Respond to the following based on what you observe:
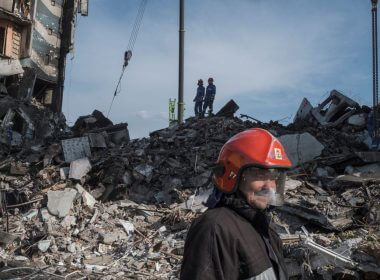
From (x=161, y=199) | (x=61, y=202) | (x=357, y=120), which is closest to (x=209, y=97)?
(x=357, y=120)

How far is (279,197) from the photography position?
2.21 meters

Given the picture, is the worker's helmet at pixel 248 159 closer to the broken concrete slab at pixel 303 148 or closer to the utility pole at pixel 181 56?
the broken concrete slab at pixel 303 148

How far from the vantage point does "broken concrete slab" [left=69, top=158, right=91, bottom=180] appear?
11.1m

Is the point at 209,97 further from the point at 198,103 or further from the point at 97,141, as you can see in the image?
the point at 97,141

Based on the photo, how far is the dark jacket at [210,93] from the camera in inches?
608

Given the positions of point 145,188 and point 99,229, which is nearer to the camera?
point 99,229

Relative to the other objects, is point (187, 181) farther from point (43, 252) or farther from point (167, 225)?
point (43, 252)

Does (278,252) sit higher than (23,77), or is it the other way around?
(23,77)

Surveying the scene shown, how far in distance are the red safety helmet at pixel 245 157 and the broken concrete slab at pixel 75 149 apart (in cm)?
1056

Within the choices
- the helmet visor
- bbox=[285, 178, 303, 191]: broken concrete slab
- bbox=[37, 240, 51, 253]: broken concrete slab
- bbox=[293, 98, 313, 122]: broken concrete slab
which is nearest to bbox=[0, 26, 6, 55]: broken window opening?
bbox=[293, 98, 313, 122]: broken concrete slab

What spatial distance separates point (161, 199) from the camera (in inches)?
405

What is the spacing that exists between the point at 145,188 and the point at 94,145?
3.06 metres

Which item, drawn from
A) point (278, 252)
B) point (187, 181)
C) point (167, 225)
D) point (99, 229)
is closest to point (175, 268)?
point (167, 225)

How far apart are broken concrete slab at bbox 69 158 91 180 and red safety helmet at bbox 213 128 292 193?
936 centimetres
